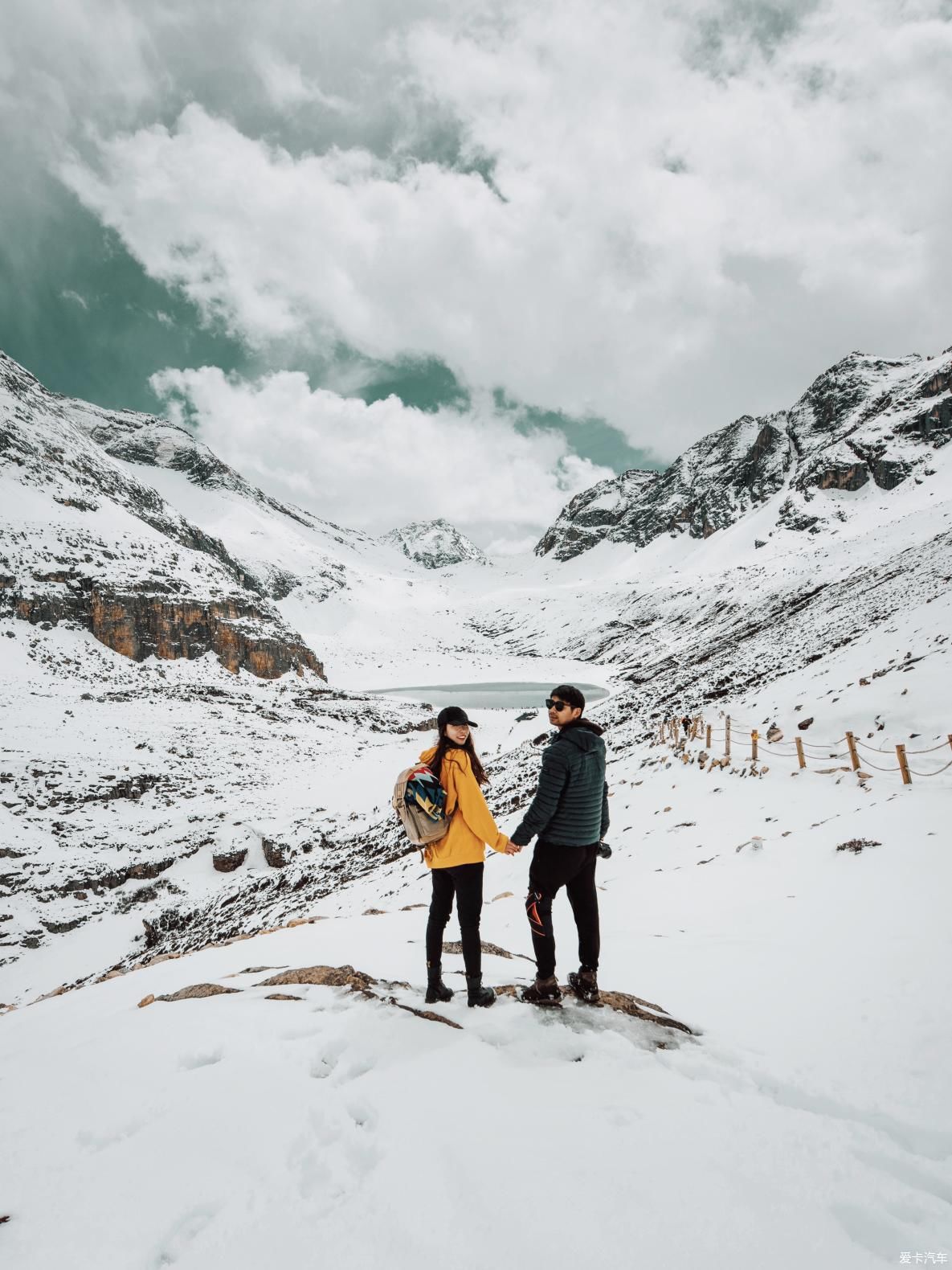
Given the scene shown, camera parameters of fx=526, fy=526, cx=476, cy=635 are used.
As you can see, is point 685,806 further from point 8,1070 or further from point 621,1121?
point 8,1070

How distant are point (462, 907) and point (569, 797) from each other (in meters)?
1.21

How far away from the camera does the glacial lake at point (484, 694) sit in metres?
59.6

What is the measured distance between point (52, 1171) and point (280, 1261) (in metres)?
1.38

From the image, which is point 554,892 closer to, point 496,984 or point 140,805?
point 496,984

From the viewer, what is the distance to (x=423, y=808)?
3.96m

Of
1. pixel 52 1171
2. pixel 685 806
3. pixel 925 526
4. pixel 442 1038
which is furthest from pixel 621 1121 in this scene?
pixel 925 526

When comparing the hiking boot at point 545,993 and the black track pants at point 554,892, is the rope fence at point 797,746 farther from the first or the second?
the hiking boot at point 545,993

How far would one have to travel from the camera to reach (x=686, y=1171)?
2414 mm

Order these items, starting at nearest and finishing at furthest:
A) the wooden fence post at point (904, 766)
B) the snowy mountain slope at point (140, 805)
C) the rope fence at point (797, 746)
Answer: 1. the wooden fence post at point (904, 766)
2. the rope fence at point (797, 746)
3. the snowy mountain slope at point (140, 805)

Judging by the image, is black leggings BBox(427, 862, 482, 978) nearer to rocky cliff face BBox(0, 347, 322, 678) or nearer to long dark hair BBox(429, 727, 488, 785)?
long dark hair BBox(429, 727, 488, 785)

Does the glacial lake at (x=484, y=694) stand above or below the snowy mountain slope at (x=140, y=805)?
above

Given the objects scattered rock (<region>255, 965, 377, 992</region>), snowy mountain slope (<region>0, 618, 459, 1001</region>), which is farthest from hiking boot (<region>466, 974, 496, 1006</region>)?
snowy mountain slope (<region>0, 618, 459, 1001</region>)

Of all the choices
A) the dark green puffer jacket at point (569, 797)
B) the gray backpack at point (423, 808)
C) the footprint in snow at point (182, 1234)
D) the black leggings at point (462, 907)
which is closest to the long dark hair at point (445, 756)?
the gray backpack at point (423, 808)

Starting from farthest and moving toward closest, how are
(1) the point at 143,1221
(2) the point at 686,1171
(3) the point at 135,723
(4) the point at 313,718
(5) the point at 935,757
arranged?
(4) the point at 313,718
(3) the point at 135,723
(5) the point at 935,757
(2) the point at 686,1171
(1) the point at 143,1221
